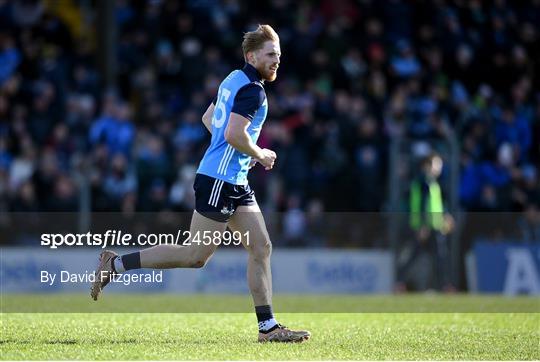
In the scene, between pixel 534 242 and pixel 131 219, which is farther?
pixel 534 242

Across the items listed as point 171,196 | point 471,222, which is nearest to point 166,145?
point 171,196

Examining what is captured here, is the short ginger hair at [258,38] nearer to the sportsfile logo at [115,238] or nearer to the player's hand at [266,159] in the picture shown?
the player's hand at [266,159]

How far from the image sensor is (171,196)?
769 inches

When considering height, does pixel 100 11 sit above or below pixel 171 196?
above

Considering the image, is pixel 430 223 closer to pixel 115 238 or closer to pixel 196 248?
pixel 115 238

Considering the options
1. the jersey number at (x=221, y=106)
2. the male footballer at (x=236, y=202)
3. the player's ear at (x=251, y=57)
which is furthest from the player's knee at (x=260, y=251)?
the player's ear at (x=251, y=57)

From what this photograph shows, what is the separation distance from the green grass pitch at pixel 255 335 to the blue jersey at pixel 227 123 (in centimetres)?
136

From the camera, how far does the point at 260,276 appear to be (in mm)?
9734

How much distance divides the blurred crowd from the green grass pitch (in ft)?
19.0

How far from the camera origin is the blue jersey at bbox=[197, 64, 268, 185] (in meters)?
9.58

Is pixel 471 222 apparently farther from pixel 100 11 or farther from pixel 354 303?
pixel 100 11

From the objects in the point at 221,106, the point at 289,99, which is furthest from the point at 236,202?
the point at 289,99

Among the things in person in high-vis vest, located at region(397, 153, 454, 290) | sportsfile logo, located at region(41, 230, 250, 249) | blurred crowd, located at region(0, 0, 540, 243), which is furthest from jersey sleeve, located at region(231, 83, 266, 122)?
person in high-vis vest, located at region(397, 153, 454, 290)

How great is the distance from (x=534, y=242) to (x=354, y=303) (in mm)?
5102
